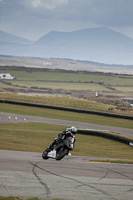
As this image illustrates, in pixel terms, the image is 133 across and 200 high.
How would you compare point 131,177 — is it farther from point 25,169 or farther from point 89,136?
point 89,136

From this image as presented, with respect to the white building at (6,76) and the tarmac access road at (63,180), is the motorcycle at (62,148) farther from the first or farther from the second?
the white building at (6,76)

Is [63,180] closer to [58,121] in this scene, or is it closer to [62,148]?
[62,148]

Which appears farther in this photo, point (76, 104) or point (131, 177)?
point (76, 104)

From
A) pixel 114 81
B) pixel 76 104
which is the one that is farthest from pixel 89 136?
pixel 114 81

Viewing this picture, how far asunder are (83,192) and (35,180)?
82.6 inches

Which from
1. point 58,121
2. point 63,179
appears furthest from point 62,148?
point 58,121

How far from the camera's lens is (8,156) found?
65.5 ft

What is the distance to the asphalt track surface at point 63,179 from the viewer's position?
45.2 ft

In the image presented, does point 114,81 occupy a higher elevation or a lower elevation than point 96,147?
higher

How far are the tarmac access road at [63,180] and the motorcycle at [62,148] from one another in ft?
2.44

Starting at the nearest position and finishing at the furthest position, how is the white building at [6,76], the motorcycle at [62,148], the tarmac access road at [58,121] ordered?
the motorcycle at [62,148]
the tarmac access road at [58,121]
the white building at [6,76]

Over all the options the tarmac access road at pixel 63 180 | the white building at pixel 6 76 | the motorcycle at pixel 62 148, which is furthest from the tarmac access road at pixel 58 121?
the white building at pixel 6 76

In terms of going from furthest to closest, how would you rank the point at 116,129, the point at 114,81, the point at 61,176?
the point at 114,81, the point at 116,129, the point at 61,176


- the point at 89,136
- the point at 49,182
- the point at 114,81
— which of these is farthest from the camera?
the point at 114,81
